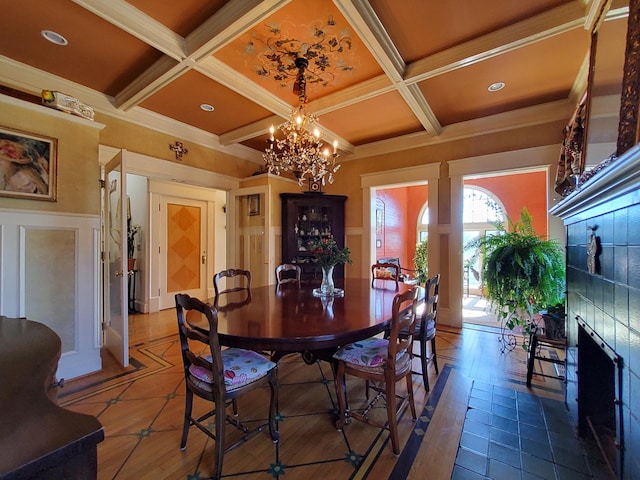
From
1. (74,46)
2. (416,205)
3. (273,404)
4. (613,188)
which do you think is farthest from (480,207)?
(74,46)

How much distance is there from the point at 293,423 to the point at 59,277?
7.59ft

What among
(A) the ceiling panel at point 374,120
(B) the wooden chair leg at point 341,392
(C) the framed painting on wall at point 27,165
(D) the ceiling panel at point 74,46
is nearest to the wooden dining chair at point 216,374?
(B) the wooden chair leg at point 341,392

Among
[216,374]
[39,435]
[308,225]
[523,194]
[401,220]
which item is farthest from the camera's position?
[401,220]

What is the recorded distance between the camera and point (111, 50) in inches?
88.3

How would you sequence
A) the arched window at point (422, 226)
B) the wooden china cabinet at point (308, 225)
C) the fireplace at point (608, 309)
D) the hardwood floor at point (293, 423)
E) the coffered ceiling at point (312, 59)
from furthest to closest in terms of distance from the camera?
the arched window at point (422, 226) < the wooden china cabinet at point (308, 225) < the coffered ceiling at point (312, 59) < the hardwood floor at point (293, 423) < the fireplace at point (608, 309)

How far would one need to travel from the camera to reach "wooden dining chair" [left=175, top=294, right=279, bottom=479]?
1.39m

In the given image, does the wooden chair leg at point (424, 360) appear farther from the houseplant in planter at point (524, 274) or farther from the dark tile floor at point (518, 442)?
the houseplant in planter at point (524, 274)

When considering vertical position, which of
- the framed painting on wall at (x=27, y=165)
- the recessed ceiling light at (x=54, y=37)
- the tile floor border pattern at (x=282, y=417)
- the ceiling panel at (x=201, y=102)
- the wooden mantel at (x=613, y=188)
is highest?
the recessed ceiling light at (x=54, y=37)

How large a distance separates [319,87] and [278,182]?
1760mm

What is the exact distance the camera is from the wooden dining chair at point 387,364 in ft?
5.19

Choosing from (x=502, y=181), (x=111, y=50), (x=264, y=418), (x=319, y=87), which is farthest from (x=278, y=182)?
(x=502, y=181)

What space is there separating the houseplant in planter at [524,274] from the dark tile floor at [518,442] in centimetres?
67

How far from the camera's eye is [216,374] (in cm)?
139

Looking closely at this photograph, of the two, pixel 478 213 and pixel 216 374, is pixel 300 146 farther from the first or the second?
pixel 478 213
